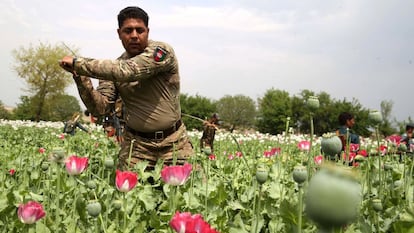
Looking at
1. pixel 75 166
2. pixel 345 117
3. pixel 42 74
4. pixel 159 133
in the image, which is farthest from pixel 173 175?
pixel 42 74

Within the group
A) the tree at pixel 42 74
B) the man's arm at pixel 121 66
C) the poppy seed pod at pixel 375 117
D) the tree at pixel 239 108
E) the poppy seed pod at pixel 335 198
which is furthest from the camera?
the tree at pixel 239 108

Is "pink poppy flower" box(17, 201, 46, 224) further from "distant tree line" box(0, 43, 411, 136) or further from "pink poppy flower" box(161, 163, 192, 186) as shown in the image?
"distant tree line" box(0, 43, 411, 136)

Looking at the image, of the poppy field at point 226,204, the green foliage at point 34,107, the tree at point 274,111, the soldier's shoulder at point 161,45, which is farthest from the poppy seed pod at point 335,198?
the tree at point 274,111

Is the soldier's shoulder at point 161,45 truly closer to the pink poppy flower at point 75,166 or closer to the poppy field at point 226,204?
the poppy field at point 226,204

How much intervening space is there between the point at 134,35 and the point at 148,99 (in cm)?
49

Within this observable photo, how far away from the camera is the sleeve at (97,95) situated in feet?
11.1

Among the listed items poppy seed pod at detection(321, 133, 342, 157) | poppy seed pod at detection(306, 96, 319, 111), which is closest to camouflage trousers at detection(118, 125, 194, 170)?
poppy seed pod at detection(306, 96, 319, 111)

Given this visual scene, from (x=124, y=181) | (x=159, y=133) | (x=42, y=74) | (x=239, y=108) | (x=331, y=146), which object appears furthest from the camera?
(x=239, y=108)

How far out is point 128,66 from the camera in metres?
3.10

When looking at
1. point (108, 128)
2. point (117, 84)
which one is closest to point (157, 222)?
point (117, 84)

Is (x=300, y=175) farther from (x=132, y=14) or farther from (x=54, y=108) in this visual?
(x=54, y=108)

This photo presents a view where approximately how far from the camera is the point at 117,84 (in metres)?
3.67

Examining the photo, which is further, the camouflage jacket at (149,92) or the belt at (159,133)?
the belt at (159,133)

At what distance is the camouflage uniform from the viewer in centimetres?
318
